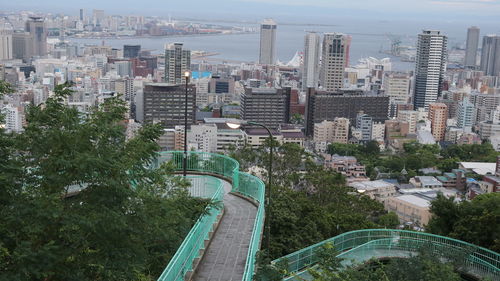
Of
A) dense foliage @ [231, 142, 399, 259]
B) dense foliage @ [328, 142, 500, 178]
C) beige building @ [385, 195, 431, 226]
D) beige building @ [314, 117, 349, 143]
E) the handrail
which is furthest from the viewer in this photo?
beige building @ [314, 117, 349, 143]

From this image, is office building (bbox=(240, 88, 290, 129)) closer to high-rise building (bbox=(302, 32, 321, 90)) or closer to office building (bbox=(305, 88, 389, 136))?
office building (bbox=(305, 88, 389, 136))

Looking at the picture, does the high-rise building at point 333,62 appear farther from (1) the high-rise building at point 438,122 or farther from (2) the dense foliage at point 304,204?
(2) the dense foliage at point 304,204

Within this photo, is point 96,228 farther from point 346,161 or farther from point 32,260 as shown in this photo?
point 346,161

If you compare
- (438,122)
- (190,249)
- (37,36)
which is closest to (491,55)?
(438,122)

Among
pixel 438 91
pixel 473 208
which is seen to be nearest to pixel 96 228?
pixel 473 208

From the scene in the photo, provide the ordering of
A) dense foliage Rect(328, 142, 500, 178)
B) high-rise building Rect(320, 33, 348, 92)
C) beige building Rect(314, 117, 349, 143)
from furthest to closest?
high-rise building Rect(320, 33, 348, 92) → beige building Rect(314, 117, 349, 143) → dense foliage Rect(328, 142, 500, 178)

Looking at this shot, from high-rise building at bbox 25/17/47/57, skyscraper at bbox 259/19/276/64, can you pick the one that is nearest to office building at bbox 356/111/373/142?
skyscraper at bbox 259/19/276/64
